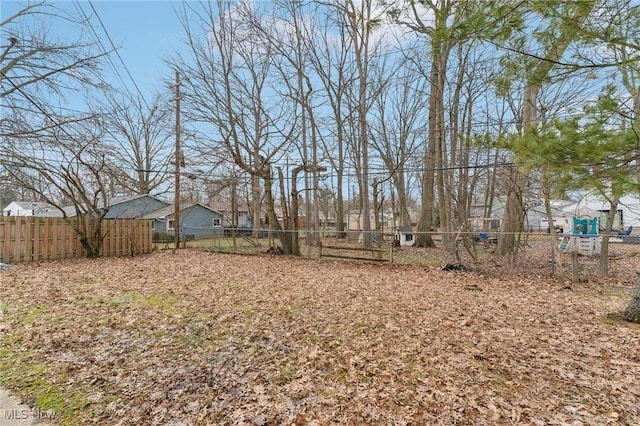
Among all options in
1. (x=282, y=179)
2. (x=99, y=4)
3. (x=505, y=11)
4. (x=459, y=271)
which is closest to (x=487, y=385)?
(x=505, y=11)

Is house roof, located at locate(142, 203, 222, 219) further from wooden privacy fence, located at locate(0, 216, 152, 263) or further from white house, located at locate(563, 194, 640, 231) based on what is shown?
white house, located at locate(563, 194, 640, 231)

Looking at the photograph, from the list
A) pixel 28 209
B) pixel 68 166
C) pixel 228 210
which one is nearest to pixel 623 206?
pixel 68 166

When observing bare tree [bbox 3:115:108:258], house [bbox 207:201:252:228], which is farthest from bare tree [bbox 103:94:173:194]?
house [bbox 207:201:252:228]

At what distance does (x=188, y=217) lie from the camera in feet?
90.7

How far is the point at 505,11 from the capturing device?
299 cm

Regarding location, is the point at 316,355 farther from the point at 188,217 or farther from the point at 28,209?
the point at 28,209

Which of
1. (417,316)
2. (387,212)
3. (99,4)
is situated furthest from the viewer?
(387,212)

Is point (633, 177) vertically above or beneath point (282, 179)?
beneath

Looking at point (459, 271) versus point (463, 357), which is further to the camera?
point (459, 271)

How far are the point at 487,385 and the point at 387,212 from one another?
4065cm

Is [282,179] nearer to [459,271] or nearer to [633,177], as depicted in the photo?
[459,271]
